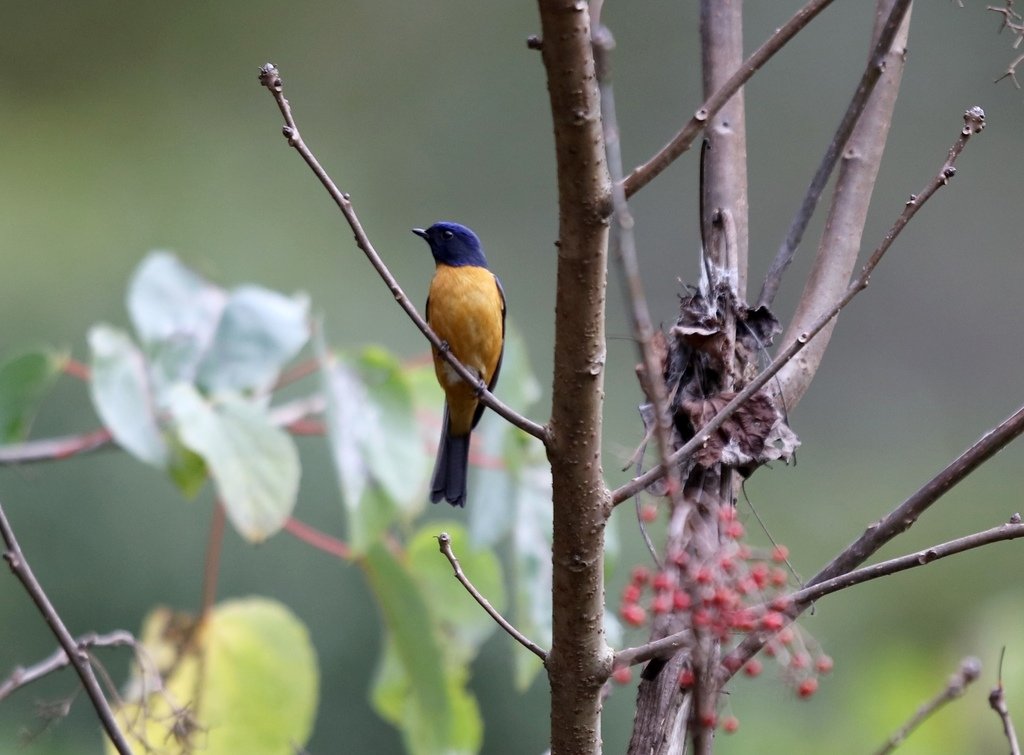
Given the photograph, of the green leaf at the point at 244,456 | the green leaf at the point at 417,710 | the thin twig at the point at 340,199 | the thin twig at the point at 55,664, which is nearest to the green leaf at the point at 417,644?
the green leaf at the point at 417,710

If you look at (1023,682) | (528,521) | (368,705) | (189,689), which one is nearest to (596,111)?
(528,521)

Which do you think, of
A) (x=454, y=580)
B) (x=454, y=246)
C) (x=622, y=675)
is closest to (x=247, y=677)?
(x=454, y=580)

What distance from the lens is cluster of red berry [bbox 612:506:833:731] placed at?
1089mm

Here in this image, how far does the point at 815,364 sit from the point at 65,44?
814cm

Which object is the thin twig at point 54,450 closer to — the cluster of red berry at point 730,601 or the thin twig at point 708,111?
the cluster of red berry at point 730,601

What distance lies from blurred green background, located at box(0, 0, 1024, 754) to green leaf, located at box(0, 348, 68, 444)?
327 centimetres

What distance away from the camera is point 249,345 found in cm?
218

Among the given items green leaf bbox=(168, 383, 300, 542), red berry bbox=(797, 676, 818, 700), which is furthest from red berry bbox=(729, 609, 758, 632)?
green leaf bbox=(168, 383, 300, 542)

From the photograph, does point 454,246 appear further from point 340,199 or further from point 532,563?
point 340,199

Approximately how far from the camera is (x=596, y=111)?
3.90 feet

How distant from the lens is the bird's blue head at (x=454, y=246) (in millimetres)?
3514

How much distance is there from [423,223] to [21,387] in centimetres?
621

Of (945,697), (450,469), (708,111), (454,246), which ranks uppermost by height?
(454,246)

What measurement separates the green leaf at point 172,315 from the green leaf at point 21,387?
7.1 inches
